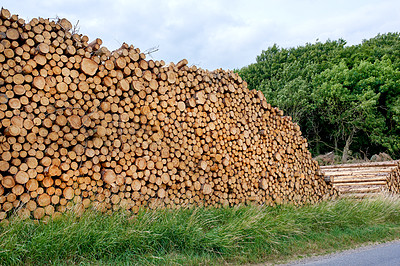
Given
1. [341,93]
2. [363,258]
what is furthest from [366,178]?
[341,93]

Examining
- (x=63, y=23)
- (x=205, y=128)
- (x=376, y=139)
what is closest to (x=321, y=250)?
(x=205, y=128)

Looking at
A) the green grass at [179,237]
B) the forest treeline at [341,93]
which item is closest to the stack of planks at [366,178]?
the green grass at [179,237]

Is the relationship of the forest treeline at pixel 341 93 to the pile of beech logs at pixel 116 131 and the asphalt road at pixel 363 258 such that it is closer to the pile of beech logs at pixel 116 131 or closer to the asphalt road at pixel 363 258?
the asphalt road at pixel 363 258

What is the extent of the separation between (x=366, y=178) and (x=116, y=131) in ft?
29.2

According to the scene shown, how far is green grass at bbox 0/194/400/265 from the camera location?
12.7ft

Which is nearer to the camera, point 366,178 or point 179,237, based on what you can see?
point 179,237

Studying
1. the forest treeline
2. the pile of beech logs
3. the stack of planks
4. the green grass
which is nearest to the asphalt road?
the green grass

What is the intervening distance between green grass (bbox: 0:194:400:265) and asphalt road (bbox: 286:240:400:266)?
0.22 metres

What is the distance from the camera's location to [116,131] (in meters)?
Result: 5.30

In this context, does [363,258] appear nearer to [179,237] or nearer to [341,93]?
[179,237]

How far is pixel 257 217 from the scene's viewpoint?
5504 millimetres

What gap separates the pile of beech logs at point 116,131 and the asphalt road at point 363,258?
1.91m

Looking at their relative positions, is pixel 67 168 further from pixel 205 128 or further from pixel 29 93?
pixel 205 128

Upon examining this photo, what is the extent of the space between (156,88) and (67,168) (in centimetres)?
202
